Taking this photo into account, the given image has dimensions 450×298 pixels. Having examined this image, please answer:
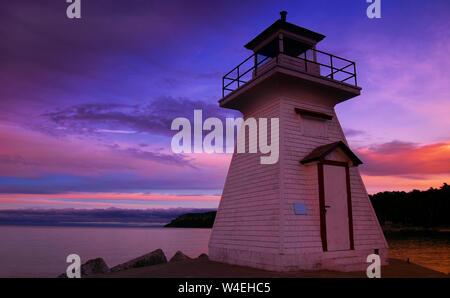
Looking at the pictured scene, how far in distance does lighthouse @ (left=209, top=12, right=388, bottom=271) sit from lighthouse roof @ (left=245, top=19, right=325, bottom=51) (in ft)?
0.13

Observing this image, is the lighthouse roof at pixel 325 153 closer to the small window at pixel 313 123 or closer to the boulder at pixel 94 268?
the small window at pixel 313 123

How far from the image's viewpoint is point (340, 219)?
38.9 feet

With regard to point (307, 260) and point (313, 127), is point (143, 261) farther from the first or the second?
point (313, 127)

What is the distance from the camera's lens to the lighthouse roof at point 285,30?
42.4 feet

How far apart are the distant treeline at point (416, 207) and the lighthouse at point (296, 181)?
81805 mm

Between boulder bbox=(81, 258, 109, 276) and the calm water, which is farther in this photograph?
the calm water

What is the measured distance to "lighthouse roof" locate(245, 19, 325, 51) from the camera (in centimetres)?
1293

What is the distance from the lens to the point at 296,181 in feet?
37.9

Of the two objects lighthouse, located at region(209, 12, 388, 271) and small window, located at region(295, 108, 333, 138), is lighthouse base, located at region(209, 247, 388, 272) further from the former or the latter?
small window, located at region(295, 108, 333, 138)

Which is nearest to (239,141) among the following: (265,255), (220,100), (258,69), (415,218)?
(220,100)

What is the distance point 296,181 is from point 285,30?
6.28 meters

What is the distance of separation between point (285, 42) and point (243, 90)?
9.03 ft

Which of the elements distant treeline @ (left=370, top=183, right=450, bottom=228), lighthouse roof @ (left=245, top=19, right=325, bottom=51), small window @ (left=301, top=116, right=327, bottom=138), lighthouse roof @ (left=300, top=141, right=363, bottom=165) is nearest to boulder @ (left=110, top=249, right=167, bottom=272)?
lighthouse roof @ (left=300, top=141, right=363, bottom=165)

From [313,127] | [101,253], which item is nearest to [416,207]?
[101,253]
